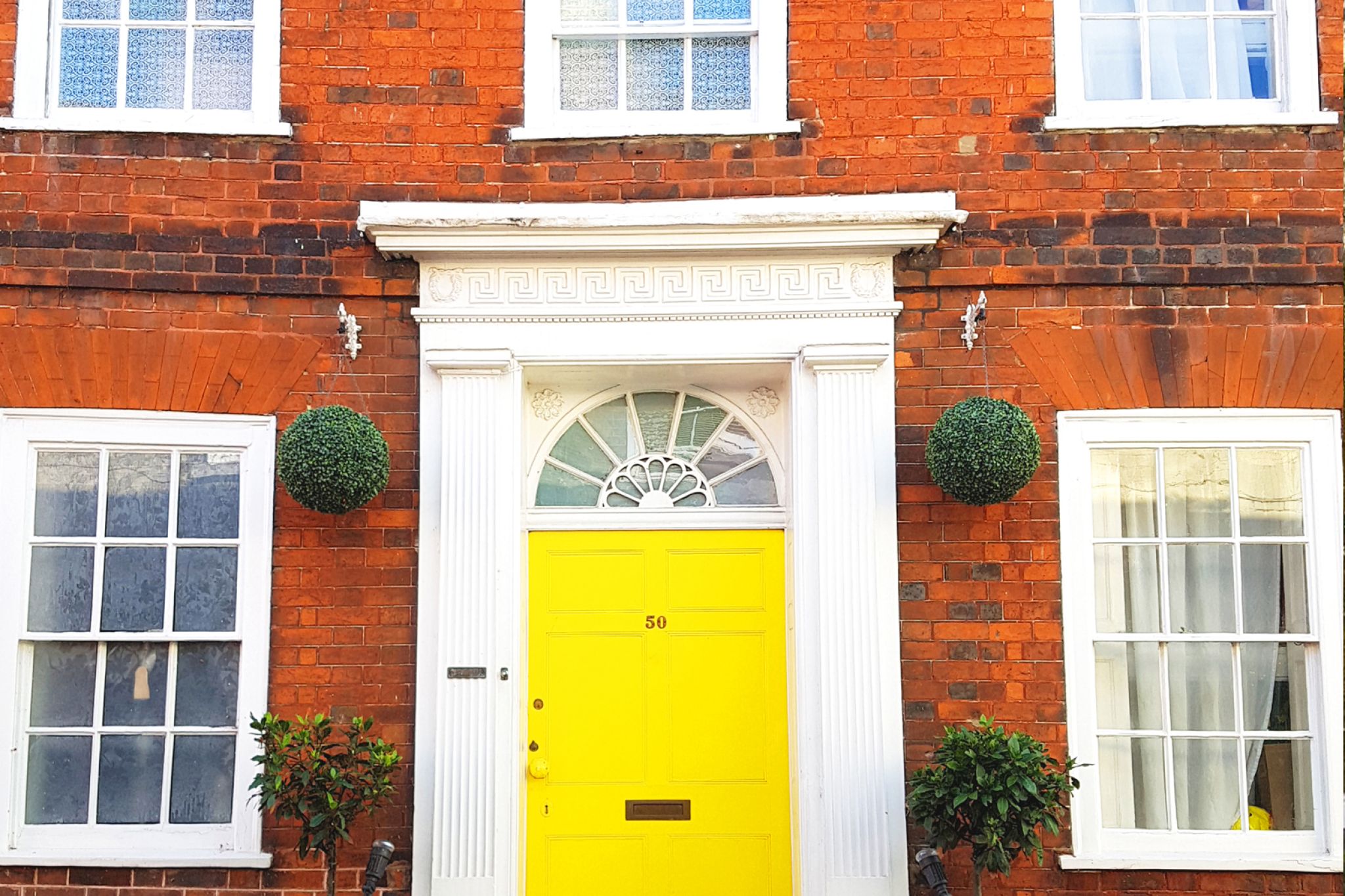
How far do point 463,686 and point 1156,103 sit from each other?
167 inches

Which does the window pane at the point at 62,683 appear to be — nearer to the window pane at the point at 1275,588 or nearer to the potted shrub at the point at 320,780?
the potted shrub at the point at 320,780

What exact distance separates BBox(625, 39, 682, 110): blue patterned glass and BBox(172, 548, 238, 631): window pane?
9.45 ft

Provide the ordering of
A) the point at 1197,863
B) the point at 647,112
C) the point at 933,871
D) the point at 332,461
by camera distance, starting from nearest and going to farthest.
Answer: the point at 933,871
the point at 332,461
the point at 1197,863
the point at 647,112

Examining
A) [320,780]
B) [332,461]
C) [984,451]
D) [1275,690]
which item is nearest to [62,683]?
[320,780]

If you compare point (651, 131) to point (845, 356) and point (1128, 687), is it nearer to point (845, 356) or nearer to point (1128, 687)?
point (845, 356)

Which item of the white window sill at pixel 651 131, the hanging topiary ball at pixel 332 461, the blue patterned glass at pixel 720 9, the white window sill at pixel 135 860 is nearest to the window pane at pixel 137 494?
the hanging topiary ball at pixel 332 461

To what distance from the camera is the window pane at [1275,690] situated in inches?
239

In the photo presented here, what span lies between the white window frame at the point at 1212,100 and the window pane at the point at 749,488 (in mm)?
2103

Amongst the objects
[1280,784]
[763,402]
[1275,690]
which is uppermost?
[763,402]

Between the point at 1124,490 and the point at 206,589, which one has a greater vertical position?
the point at 1124,490

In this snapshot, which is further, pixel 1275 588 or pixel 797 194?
pixel 797 194

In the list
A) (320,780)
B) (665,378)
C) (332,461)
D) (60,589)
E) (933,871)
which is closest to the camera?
(933,871)

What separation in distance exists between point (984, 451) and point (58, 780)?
435 cm

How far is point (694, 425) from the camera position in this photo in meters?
6.54
